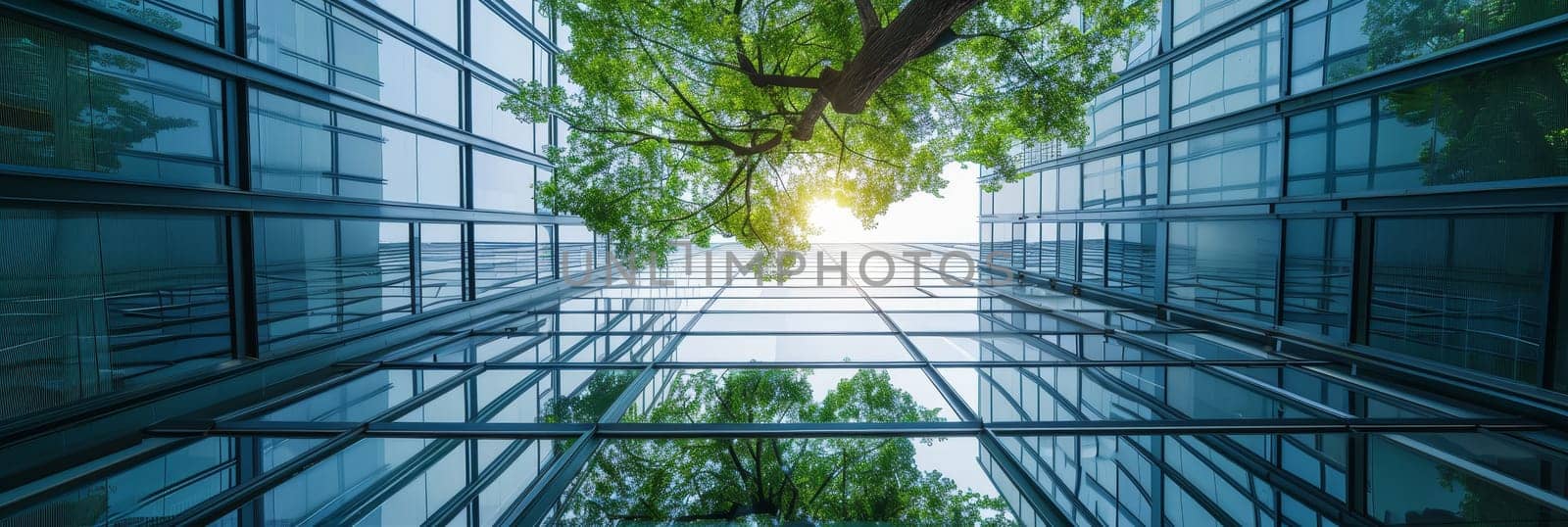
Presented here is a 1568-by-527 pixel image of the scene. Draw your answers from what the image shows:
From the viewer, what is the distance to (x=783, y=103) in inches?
429

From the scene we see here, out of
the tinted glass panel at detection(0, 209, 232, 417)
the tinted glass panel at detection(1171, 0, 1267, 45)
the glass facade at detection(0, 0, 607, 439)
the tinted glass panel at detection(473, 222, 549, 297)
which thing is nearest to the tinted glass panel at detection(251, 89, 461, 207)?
the glass facade at detection(0, 0, 607, 439)

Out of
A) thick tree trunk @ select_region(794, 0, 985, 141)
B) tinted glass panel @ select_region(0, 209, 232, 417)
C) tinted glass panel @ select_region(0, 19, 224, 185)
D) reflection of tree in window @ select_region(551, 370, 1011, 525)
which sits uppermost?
thick tree trunk @ select_region(794, 0, 985, 141)

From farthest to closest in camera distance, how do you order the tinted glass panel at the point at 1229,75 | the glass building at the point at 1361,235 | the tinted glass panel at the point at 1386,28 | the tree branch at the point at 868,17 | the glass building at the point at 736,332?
the tinted glass panel at the point at 1229,75, the tree branch at the point at 868,17, the tinted glass panel at the point at 1386,28, the glass building at the point at 1361,235, the glass building at the point at 736,332

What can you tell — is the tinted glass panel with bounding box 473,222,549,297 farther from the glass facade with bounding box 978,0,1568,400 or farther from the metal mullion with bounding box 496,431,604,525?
the glass facade with bounding box 978,0,1568,400

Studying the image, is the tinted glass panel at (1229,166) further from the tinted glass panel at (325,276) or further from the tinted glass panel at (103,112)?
the tinted glass panel at (103,112)

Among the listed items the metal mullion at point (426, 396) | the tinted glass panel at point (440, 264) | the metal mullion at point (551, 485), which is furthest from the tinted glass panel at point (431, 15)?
the metal mullion at point (551, 485)

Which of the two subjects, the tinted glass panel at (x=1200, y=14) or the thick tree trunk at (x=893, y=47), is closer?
the thick tree trunk at (x=893, y=47)

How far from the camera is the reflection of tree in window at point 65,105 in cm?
417

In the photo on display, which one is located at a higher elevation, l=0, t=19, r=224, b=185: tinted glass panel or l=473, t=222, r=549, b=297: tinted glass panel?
l=0, t=19, r=224, b=185: tinted glass panel

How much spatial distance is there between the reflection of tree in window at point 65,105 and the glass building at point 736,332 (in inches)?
1.0

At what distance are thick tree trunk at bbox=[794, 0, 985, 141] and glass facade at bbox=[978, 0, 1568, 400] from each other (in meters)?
5.11

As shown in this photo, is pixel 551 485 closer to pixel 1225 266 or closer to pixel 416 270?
pixel 416 270

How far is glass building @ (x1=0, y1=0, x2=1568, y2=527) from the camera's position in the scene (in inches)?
147

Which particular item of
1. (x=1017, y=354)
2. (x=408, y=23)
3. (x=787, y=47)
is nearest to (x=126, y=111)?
(x=408, y=23)
